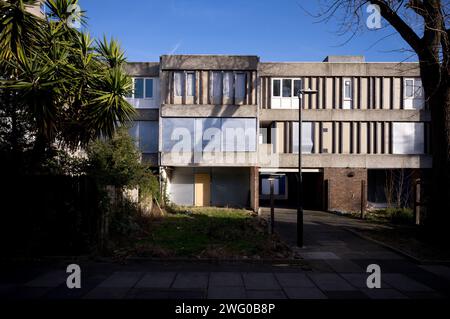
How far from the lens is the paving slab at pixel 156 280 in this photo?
7.06 metres


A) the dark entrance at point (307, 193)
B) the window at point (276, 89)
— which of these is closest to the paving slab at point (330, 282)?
the dark entrance at point (307, 193)

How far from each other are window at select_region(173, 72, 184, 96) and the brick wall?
10.9 metres

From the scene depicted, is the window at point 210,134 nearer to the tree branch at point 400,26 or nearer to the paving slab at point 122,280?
the tree branch at point 400,26

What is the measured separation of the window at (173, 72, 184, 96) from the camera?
21.5 metres

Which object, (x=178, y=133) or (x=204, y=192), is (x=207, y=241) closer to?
(x=178, y=133)

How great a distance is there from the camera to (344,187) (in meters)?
22.8

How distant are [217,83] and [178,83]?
2.47 metres

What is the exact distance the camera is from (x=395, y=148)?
75.6ft

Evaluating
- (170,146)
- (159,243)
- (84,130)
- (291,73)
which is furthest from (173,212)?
(291,73)

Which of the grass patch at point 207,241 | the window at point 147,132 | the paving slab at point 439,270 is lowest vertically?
the paving slab at point 439,270

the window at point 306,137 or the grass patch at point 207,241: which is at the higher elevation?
the window at point 306,137

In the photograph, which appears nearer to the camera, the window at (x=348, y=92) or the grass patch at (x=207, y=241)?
the grass patch at (x=207, y=241)

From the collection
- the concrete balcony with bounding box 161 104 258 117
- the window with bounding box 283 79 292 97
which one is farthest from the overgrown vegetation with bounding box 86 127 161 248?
the window with bounding box 283 79 292 97

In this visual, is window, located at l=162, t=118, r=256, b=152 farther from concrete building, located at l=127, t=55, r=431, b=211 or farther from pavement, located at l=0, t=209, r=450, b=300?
pavement, located at l=0, t=209, r=450, b=300
